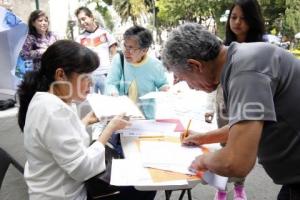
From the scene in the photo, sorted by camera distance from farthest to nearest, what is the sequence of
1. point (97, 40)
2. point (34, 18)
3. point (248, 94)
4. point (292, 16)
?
point (292, 16), point (97, 40), point (34, 18), point (248, 94)

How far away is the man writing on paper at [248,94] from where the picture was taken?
1120mm

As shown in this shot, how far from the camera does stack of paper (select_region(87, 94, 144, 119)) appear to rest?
6.40 feet

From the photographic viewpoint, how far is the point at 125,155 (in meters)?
1.76

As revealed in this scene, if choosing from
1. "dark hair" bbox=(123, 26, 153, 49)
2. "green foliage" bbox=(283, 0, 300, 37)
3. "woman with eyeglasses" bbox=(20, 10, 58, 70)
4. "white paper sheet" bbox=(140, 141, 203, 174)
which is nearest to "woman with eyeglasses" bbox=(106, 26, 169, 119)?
"dark hair" bbox=(123, 26, 153, 49)

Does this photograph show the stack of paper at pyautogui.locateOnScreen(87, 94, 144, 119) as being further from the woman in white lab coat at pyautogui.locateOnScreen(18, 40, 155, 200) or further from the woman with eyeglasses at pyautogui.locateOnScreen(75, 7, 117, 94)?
the woman with eyeglasses at pyautogui.locateOnScreen(75, 7, 117, 94)

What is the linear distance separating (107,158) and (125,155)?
0.16 metres

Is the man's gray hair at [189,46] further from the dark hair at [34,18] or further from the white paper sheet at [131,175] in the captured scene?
the dark hair at [34,18]

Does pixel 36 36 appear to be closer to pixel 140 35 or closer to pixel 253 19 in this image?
pixel 140 35

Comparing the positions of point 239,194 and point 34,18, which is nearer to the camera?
point 239,194

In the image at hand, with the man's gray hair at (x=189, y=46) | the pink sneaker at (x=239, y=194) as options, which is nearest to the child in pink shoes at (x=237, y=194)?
the pink sneaker at (x=239, y=194)

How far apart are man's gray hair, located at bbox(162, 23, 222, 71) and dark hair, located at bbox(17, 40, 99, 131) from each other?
1.76 ft

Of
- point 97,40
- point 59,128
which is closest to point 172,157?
point 59,128

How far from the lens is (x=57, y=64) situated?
1692mm

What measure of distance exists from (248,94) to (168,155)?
67cm
